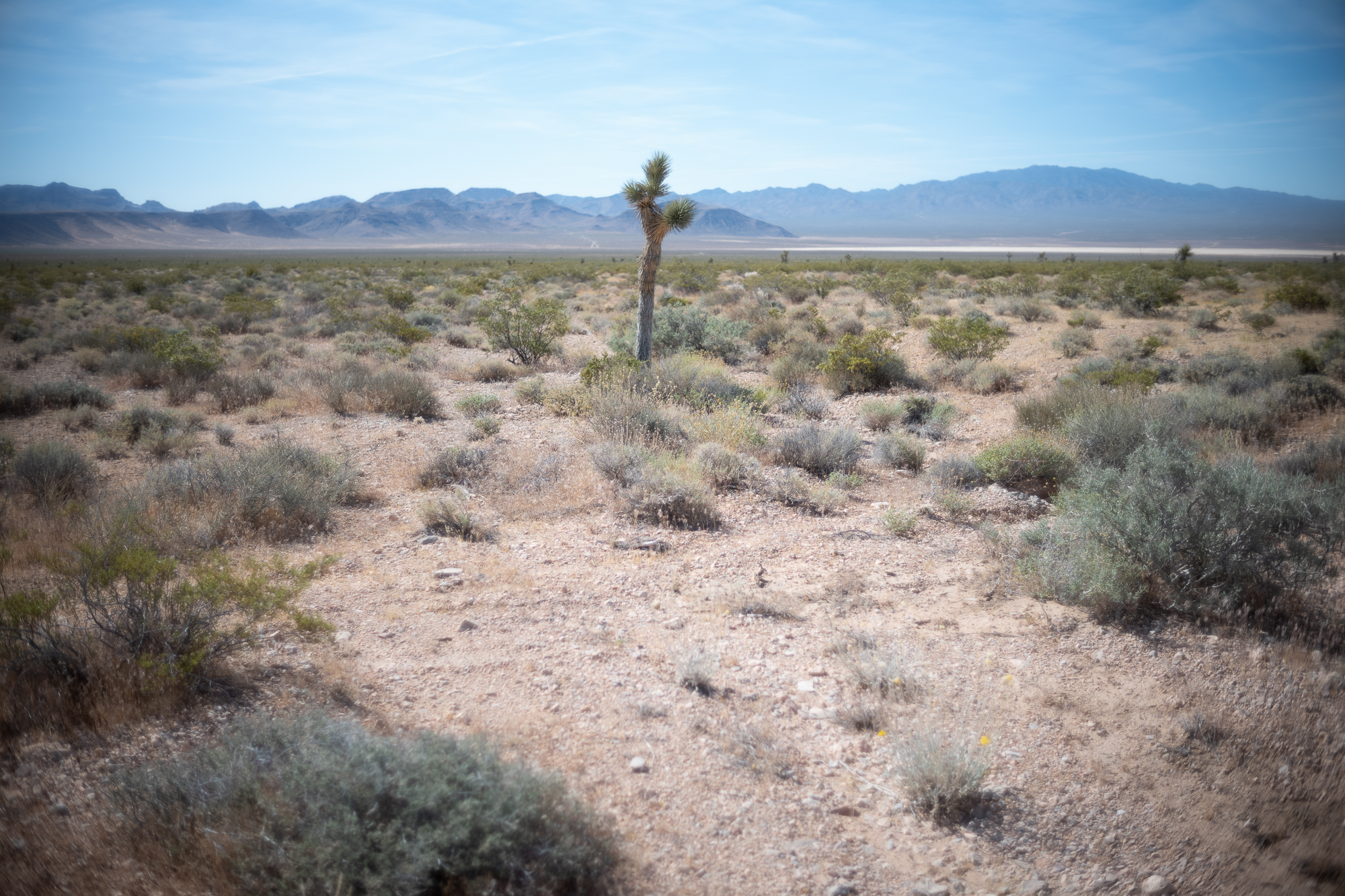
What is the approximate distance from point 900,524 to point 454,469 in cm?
548

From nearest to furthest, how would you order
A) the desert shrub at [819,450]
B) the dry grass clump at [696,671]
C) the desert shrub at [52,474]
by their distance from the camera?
the dry grass clump at [696,671] → the desert shrub at [52,474] → the desert shrub at [819,450]

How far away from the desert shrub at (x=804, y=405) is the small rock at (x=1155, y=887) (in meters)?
8.67

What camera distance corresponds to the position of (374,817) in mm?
2449

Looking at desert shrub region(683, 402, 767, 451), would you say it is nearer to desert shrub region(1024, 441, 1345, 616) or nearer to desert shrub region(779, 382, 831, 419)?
desert shrub region(779, 382, 831, 419)

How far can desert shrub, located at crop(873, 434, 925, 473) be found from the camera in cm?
873

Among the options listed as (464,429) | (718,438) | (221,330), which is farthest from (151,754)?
(221,330)

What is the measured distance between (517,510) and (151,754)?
4064 mm

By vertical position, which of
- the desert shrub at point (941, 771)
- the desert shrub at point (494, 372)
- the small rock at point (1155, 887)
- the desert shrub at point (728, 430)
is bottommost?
the small rock at point (1155, 887)

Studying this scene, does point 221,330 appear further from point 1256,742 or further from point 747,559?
point 1256,742

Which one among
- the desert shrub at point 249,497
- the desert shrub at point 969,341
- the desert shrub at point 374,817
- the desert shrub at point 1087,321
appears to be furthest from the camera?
the desert shrub at point 1087,321

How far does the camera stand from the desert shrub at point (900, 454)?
8.73 meters

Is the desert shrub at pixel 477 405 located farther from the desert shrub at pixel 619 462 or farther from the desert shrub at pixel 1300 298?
the desert shrub at pixel 1300 298

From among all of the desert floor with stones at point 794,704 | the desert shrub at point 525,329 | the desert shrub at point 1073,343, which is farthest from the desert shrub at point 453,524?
the desert shrub at point 1073,343

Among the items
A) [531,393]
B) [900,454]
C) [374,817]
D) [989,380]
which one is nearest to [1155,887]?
[374,817]
